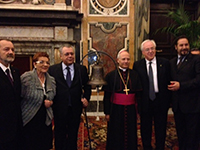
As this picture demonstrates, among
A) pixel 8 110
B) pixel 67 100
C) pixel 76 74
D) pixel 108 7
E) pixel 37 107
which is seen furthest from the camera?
pixel 108 7

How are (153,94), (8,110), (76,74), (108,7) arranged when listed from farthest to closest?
(108,7) → (153,94) → (76,74) → (8,110)

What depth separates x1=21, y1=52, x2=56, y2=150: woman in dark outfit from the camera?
2.31 meters

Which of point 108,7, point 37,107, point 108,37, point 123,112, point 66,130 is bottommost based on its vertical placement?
point 66,130

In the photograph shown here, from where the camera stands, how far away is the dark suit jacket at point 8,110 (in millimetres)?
2006

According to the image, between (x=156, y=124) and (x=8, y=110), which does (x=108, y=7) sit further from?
(x=8, y=110)

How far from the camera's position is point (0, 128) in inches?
78.7

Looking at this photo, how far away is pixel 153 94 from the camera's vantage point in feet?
9.55

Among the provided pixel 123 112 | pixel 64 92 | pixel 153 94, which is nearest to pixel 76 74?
pixel 64 92

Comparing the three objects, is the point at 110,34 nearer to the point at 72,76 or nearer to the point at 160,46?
the point at 160,46

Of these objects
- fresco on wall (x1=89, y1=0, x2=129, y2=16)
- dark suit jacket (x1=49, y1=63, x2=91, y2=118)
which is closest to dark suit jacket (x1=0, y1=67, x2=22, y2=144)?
dark suit jacket (x1=49, y1=63, x2=91, y2=118)

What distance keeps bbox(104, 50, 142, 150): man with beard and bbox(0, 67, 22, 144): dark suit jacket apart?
1273mm

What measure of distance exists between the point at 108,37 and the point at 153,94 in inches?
108

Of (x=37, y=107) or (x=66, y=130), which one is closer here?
(x=37, y=107)

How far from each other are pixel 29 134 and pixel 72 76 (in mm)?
927
